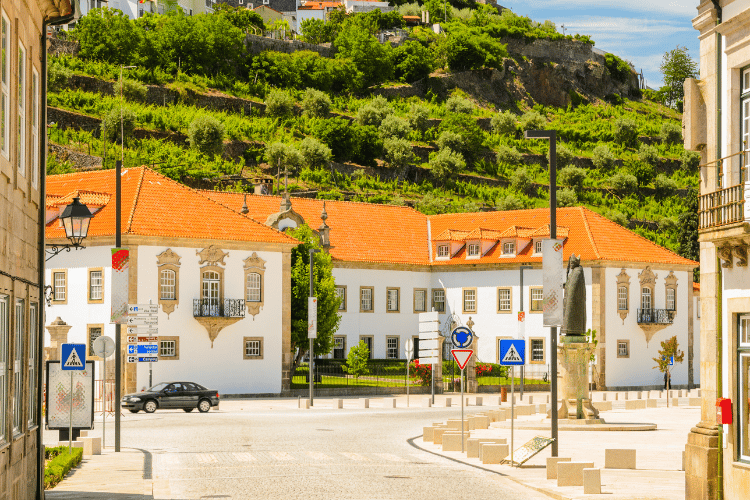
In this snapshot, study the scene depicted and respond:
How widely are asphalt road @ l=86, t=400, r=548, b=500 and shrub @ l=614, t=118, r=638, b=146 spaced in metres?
96.2

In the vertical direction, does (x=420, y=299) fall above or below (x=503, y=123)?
below

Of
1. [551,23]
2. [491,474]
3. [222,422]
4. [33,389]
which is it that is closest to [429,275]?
[222,422]

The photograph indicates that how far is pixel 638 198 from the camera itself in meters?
112

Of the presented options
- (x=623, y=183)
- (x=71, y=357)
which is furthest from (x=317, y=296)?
(x=623, y=183)

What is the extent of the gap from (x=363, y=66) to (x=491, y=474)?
11189cm

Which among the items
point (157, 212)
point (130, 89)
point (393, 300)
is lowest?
point (393, 300)

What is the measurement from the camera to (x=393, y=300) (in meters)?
65.0

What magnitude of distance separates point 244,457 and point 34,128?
9.81m

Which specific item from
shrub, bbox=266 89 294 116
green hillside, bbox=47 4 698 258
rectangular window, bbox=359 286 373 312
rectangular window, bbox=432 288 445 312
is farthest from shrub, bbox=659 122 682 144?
rectangular window, bbox=359 286 373 312

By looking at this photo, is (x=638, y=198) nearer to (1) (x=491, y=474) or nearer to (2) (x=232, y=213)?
(2) (x=232, y=213)

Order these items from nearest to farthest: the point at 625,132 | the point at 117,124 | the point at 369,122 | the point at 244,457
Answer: the point at 244,457, the point at 117,124, the point at 369,122, the point at 625,132

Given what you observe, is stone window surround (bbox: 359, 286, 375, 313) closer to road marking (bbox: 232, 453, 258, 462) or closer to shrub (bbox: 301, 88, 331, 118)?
road marking (bbox: 232, 453, 258, 462)

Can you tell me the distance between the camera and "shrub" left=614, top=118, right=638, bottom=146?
128 metres

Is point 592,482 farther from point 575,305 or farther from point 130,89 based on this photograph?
point 130,89
